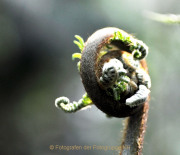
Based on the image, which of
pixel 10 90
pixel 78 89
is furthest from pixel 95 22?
pixel 10 90

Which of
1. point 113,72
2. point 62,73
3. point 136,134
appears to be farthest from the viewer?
point 62,73

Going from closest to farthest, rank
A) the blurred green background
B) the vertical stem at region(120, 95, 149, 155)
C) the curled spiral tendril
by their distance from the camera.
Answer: the curled spiral tendril < the vertical stem at region(120, 95, 149, 155) < the blurred green background

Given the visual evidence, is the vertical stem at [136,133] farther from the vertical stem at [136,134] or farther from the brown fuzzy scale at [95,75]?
the brown fuzzy scale at [95,75]

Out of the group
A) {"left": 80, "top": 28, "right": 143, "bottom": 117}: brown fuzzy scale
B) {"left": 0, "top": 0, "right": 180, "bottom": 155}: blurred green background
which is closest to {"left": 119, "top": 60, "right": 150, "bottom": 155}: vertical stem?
{"left": 80, "top": 28, "right": 143, "bottom": 117}: brown fuzzy scale

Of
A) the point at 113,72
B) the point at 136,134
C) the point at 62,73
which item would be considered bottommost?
the point at 136,134

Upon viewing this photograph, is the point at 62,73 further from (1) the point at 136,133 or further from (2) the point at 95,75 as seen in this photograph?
(2) the point at 95,75

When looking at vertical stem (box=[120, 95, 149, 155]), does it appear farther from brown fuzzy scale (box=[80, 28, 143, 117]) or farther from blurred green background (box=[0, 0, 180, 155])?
blurred green background (box=[0, 0, 180, 155])

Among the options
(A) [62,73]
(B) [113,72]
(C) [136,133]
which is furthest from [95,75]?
(A) [62,73]
